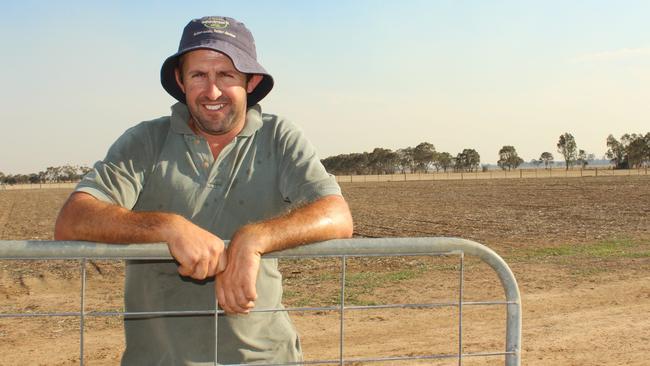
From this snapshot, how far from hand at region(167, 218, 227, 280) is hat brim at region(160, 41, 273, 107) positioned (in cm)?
69

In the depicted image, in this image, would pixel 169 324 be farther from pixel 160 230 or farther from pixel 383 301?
pixel 383 301

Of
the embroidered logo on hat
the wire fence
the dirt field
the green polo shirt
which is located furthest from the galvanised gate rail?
the wire fence

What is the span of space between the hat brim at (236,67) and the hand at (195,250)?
2.27ft

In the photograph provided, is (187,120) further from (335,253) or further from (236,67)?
(335,253)

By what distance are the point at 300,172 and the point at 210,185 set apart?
0.35m

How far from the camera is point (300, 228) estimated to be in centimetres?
214

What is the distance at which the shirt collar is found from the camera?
8.23 feet

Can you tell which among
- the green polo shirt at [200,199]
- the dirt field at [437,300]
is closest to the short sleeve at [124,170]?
the green polo shirt at [200,199]

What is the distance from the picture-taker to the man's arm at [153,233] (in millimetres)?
2021

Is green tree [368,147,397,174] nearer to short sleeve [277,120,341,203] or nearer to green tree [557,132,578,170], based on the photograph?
green tree [557,132,578,170]

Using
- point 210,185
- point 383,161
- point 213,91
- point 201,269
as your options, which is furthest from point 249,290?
point 383,161

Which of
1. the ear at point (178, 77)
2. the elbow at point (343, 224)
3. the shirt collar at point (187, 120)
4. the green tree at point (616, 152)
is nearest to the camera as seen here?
the elbow at point (343, 224)

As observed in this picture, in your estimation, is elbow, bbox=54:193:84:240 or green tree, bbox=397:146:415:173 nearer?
elbow, bbox=54:193:84:240

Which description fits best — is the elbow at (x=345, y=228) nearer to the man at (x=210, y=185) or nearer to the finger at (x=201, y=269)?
the man at (x=210, y=185)
